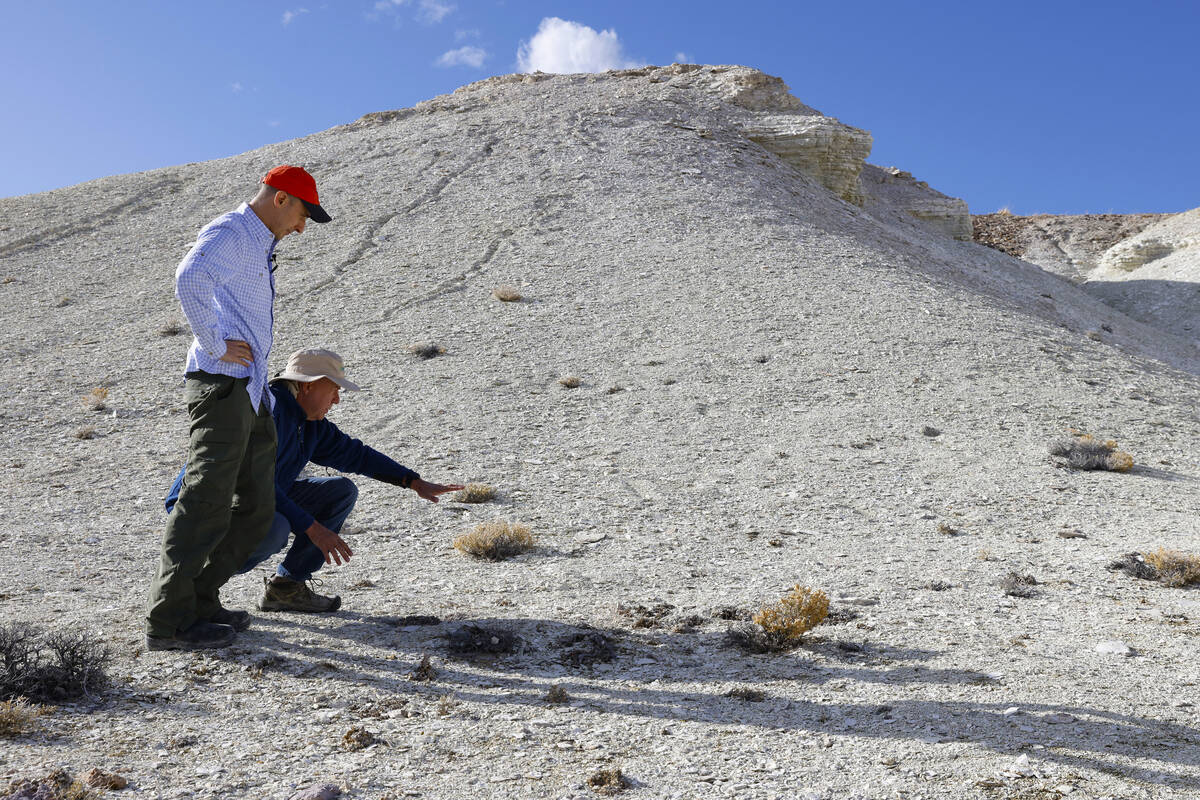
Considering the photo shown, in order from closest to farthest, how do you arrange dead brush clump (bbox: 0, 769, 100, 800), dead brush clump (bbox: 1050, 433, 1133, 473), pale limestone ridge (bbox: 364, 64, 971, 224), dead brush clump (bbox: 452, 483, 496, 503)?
1. dead brush clump (bbox: 0, 769, 100, 800)
2. dead brush clump (bbox: 452, 483, 496, 503)
3. dead brush clump (bbox: 1050, 433, 1133, 473)
4. pale limestone ridge (bbox: 364, 64, 971, 224)

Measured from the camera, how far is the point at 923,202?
3297 cm

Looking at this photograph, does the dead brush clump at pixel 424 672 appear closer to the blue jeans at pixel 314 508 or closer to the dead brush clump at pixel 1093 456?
the blue jeans at pixel 314 508

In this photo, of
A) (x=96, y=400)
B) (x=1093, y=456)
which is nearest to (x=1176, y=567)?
(x=1093, y=456)

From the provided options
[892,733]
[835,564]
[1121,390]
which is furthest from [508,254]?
[892,733]

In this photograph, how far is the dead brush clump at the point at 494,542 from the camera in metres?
6.74

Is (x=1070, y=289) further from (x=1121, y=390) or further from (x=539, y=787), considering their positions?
(x=539, y=787)

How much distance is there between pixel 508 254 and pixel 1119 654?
1606cm

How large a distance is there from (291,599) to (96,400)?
9.05m

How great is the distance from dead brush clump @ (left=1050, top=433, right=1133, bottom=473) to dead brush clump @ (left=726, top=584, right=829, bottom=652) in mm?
5643

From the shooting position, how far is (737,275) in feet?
57.1

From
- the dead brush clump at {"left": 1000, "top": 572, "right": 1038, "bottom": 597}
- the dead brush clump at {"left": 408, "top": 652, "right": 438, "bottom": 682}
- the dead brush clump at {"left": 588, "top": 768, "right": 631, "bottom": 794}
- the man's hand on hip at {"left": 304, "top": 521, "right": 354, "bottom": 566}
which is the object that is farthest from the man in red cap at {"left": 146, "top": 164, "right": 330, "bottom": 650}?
the dead brush clump at {"left": 1000, "top": 572, "right": 1038, "bottom": 597}

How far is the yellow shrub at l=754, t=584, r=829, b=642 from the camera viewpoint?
475 centimetres

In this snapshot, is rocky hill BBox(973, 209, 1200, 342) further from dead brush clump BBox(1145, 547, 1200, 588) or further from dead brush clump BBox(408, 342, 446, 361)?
dead brush clump BBox(1145, 547, 1200, 588)

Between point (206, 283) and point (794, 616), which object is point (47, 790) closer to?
point (206, 283)
